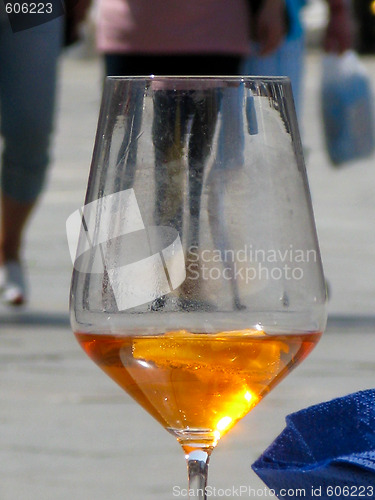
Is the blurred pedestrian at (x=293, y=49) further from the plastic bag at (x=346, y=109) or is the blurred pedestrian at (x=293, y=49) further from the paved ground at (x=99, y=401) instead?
the paved ground at (x=99, y=401)

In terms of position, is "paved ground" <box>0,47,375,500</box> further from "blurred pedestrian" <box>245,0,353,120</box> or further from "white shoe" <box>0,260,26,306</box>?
"blurred pedestrian" <box>245,0,353,120</box>

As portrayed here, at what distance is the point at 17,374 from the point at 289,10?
1.62 metres

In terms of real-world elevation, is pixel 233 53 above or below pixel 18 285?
above

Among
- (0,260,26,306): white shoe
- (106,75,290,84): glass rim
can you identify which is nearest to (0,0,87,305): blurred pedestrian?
(0,260,26,306): white shoe

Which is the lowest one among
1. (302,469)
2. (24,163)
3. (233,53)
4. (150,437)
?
(150,437)

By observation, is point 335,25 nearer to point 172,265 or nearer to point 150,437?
point 150,437

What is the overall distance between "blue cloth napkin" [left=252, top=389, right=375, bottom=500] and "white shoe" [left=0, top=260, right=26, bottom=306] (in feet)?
12.6

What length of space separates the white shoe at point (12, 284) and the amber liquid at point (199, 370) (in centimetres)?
386

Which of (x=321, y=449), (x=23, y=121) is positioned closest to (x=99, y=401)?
(x=23, y=121)

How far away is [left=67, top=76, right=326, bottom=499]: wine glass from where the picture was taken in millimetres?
737

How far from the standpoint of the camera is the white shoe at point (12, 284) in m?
4.60

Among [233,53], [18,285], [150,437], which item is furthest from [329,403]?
Answer: [18,285]

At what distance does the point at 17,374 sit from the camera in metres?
3.48

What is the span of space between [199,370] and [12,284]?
3.92 metres
